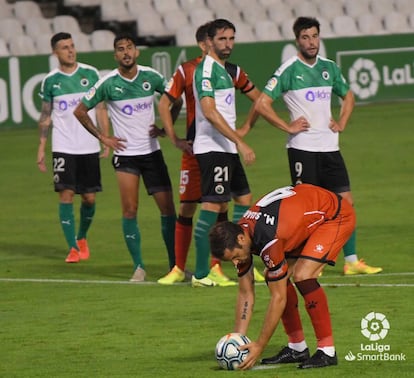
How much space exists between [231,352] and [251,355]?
191 millimetres

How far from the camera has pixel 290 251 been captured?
8.62m

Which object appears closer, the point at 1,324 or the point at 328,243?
the point at 328,243

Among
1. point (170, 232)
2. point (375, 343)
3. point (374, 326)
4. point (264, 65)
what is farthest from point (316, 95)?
point (264, 65)

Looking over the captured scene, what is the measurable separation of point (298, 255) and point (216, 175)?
332 cm

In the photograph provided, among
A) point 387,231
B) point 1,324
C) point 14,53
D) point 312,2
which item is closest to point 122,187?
point 1,324

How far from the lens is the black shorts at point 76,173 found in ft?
47.2

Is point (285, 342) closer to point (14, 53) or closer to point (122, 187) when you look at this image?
point (122, 187)

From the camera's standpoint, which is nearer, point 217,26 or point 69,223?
point 217,26

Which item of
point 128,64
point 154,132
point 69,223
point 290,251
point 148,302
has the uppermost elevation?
point 128,64

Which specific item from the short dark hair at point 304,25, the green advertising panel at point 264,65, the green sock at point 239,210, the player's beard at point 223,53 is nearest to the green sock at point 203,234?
the green sock at point 239,210

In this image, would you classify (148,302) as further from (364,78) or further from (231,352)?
(364,78)

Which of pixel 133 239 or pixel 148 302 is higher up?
pixel 133 239

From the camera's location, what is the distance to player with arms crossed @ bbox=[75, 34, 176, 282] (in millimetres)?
12641

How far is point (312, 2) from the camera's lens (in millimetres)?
34094
